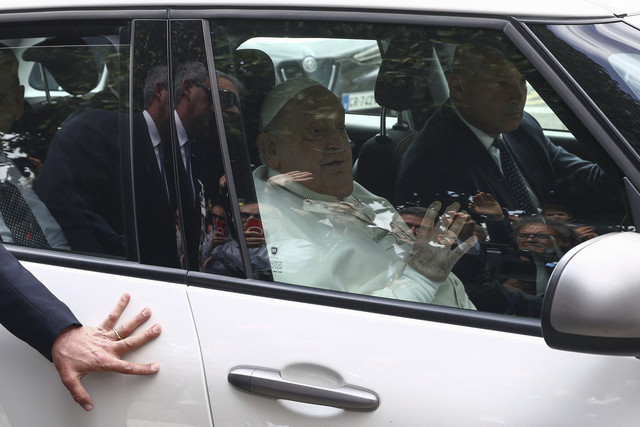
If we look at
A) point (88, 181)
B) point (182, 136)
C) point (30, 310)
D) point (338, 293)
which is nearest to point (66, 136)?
point (88, 181)

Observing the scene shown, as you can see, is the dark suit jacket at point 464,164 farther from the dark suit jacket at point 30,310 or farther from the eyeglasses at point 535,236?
the dark suit jacket at point 30,310

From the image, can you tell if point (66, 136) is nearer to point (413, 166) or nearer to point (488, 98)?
point (413, 166)

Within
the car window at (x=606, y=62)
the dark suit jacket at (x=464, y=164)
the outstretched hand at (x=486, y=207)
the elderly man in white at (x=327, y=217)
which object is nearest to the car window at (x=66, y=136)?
the elderly man in white at (x=327, y=217)

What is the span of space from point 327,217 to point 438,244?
0.29 m

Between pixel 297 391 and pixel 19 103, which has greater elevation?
pixel 19 103

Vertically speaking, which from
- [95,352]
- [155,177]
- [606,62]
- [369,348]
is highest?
[606,62]

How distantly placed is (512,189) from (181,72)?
82 cm

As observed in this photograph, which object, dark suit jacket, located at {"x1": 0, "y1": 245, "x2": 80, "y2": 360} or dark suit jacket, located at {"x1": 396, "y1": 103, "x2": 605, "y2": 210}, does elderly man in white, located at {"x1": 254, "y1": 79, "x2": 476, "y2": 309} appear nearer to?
dark suit jacket, located at {"x1": 396, "y1": 103, "x2": 605, "y2": 210}

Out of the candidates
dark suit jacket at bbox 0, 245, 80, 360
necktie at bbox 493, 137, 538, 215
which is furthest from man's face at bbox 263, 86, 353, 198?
dark suit jacket at bbox 0, 245, 80, 360

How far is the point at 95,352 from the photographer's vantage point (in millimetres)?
1748

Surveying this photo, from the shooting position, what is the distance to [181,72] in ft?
6.02

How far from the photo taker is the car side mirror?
1232 mm

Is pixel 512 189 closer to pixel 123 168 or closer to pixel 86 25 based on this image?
pixel 123 168

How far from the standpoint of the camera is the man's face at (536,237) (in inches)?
64.2
